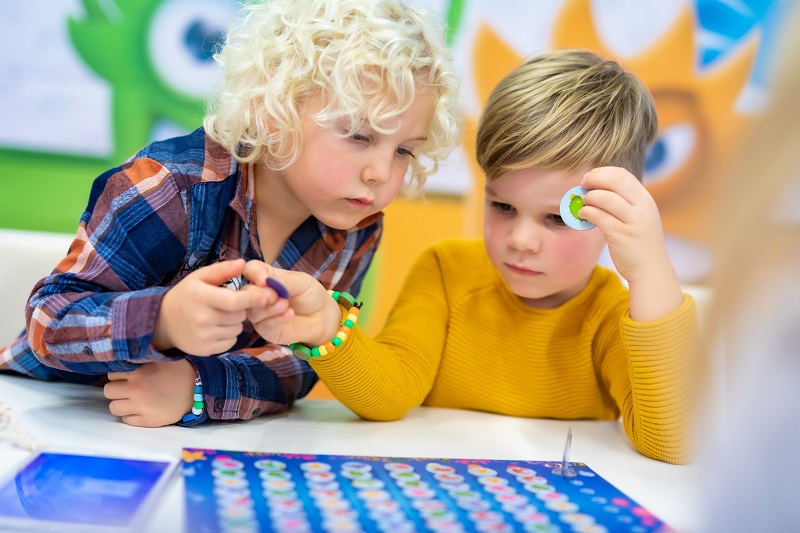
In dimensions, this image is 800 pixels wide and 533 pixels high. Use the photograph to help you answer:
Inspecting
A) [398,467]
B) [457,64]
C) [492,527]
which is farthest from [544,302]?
[457,64]

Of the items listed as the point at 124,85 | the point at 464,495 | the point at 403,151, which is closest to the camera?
the point at 464,495

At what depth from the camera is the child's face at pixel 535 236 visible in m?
0.95

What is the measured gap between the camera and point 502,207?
1.00 metres

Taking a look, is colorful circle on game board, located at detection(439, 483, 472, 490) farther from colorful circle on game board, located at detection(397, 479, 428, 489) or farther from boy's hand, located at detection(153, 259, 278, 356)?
boy's hand, located at detection(153, 259, 278, 356)

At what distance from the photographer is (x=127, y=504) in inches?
22.9

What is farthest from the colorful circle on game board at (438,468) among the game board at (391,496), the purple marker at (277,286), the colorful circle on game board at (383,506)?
the purple marker at (277,286)

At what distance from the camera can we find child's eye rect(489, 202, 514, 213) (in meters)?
0.99

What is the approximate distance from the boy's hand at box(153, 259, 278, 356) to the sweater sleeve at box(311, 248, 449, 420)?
0.61 ft

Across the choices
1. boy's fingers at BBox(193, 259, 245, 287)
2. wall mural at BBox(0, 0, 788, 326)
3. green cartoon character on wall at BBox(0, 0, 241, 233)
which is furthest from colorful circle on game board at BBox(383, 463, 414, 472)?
green cartoon character on wall at BBox(0, 0, 241, 233)

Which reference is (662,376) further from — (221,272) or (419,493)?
(221,272)

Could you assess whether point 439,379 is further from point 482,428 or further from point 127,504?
point 127,504

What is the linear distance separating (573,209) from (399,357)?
290 millimetres

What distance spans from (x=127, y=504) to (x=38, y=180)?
1.31m

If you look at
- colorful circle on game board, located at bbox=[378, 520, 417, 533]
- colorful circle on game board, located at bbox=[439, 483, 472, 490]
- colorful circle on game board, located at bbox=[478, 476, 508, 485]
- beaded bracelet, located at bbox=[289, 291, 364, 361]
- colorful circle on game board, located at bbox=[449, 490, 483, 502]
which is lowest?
colorful circle on game board, located at bbox=[478, 476, 508, 485]
